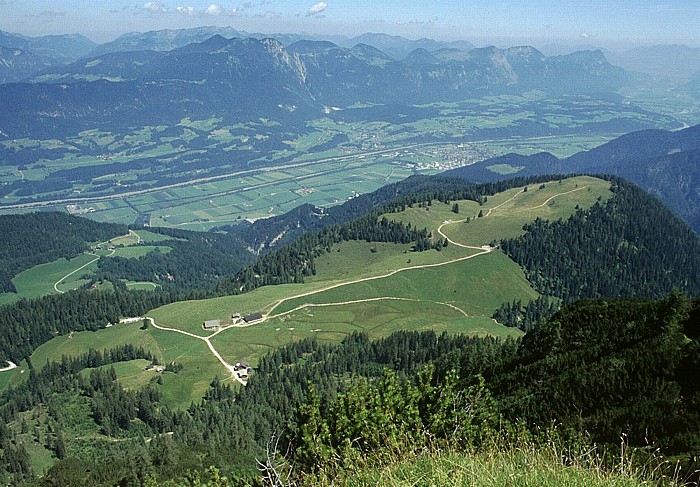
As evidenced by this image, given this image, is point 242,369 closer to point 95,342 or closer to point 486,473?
point 95,342

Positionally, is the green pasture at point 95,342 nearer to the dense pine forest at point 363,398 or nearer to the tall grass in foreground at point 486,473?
the dense pine forest at point 363,398

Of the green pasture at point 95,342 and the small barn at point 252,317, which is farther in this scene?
the small barn at point 252,317

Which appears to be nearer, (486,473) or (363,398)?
(486,473)

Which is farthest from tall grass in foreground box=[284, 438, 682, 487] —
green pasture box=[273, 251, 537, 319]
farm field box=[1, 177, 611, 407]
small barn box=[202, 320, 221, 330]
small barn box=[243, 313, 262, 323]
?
green pasture box=[273, 251, 537, 319]

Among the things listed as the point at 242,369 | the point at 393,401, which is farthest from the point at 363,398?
the point at 242,369

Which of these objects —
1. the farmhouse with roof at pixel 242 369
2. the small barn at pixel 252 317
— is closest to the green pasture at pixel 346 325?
the farmhouse with roof at pixel 242 369

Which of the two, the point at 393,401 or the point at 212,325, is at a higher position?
the point at 393,401

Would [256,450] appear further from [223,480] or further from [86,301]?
[86,301]

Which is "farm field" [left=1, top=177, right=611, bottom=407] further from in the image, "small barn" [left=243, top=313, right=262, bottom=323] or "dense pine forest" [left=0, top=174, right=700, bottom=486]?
"dense pine forest" [left=0, top=174, right=700, bottom=486]

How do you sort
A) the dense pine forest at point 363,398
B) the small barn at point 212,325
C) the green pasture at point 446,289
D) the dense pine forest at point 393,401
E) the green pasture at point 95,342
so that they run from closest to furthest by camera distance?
the dense pine forest at point 393,401 → the dense pine forest at point 363,398 → the green pasture at point 95,342 → the small barn at point 212,325 → the green pasture at point 446,289

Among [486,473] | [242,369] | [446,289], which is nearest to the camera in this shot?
[486,473]

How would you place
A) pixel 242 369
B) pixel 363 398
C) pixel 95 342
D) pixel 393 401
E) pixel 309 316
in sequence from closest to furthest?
pixel 363 398 < pixel 393 401 < pixel 242 369 < pixel 309 316 < pixel 95 342

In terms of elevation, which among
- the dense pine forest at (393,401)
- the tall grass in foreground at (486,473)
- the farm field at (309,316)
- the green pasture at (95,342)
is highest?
the tall grass in foreground at (486,473)
